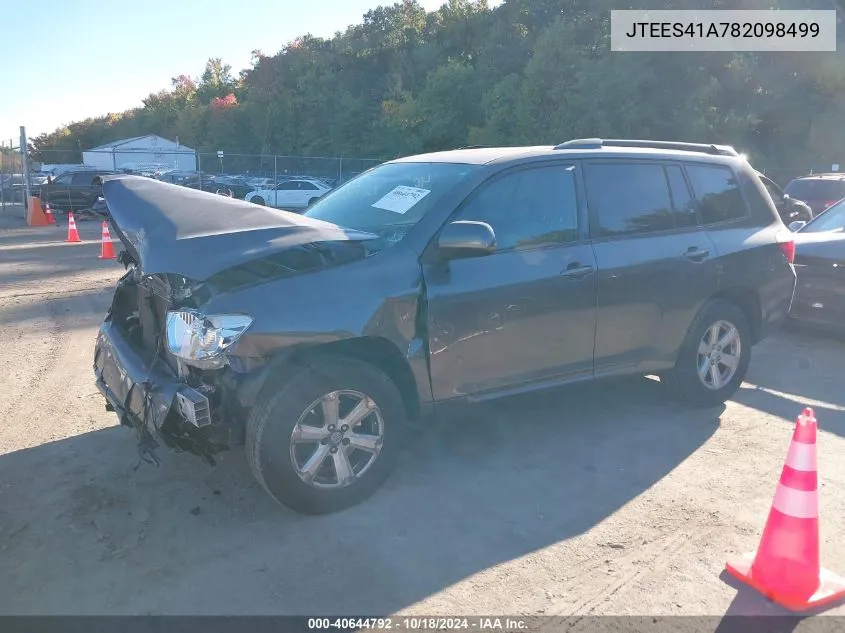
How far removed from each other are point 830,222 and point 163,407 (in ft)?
26.2

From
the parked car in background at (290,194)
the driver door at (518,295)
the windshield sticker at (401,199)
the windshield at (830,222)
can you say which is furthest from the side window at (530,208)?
the parked car in background at (290,194)

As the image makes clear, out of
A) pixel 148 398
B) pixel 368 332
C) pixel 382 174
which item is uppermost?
pixel 382 174

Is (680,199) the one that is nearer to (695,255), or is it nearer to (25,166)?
(695,255)

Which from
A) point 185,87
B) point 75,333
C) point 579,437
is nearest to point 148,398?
point 579,437

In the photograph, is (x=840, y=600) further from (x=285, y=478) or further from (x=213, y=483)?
(x=213, y=483)

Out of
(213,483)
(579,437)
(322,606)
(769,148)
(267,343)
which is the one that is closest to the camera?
(322,606)

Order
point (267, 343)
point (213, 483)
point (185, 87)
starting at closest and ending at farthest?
1. point (267, 343)
2. point (213, 483)
3. point (185, 87)

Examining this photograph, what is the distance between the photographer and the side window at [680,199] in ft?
17.2

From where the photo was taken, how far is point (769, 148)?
1298 inches

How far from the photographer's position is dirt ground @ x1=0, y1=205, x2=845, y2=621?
10.3 feet

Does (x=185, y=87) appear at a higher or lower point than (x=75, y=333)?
higher

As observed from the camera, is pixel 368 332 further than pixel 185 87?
No

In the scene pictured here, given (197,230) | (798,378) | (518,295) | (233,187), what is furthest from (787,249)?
(233,187)

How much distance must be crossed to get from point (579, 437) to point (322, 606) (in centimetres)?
246
